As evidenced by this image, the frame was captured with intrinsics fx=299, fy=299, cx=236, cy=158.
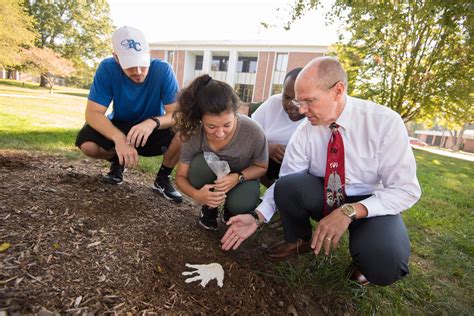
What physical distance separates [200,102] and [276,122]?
1.02 metres

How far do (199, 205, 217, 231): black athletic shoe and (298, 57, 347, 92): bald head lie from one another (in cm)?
113

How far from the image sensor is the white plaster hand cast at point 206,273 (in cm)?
161

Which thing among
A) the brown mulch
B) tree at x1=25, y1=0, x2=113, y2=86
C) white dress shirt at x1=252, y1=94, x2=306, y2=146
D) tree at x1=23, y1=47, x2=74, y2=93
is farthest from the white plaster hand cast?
tree at x1=25, y1=0, x2=113, y2=86

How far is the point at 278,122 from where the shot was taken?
8.67ft

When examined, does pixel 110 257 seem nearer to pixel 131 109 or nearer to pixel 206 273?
pixel 206 273

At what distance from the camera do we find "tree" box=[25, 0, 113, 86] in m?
25.8

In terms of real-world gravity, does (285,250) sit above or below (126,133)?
below

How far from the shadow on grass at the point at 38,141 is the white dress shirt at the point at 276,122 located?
2618 millimetres

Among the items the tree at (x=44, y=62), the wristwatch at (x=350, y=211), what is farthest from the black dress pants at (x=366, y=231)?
the tree at (x=44, y=62)

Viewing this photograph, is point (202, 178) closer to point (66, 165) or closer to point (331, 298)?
point (331, 298)

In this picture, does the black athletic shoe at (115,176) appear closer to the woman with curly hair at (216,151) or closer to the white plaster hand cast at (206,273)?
the woman with curly hair at (216,151)

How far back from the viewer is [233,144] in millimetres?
2041

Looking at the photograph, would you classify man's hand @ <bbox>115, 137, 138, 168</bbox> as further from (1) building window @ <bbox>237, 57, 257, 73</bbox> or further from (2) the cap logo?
(1) building window @ <bbox>237, 57, 257, 73</bbox>

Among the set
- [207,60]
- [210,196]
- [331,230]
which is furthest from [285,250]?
[207,60]
